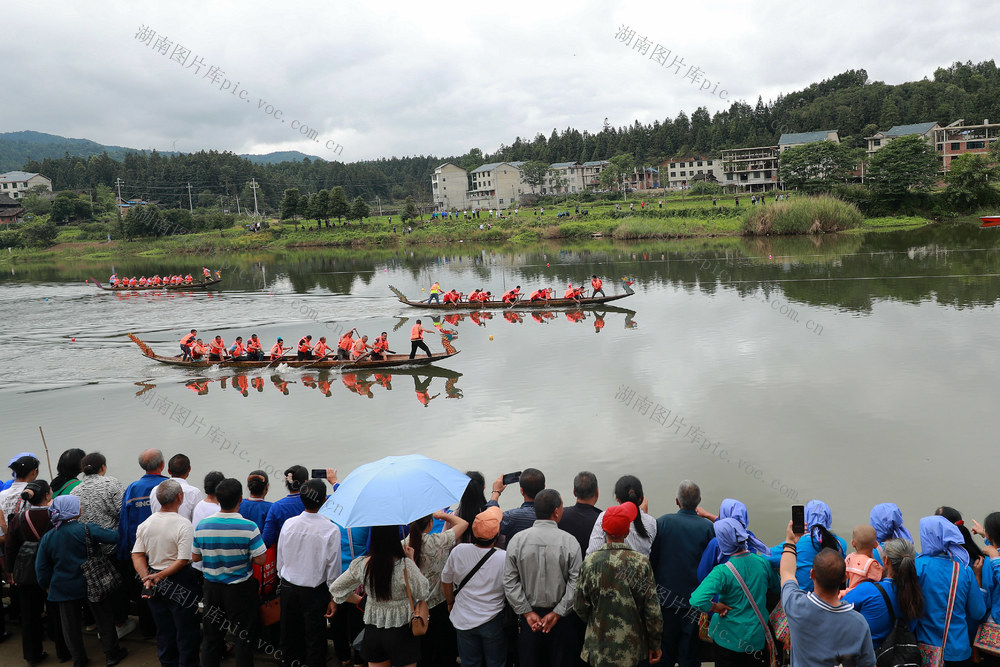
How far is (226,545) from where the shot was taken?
441 centimetres

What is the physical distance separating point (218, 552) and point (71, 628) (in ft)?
5.12

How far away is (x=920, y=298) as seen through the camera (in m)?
21.6

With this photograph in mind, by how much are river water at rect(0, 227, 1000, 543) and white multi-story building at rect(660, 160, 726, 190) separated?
63286 mm

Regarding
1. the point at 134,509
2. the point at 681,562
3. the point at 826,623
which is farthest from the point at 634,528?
the point at 134,509

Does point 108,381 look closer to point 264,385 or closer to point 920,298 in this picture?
point 264,385

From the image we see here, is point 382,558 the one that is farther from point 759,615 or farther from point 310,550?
point 759,615

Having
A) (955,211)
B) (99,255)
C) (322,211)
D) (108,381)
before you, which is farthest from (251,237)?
(955,211)

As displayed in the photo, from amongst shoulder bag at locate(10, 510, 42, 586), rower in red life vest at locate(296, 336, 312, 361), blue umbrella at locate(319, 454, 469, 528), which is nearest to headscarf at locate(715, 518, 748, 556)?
blue umbrella at locate(319, 454, 469, 528)

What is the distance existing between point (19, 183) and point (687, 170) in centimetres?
10398

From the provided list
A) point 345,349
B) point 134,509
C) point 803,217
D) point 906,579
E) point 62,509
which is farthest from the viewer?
point 803,217

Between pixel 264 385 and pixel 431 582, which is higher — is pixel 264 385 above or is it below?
below

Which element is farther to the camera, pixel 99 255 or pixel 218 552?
pixel 99 255

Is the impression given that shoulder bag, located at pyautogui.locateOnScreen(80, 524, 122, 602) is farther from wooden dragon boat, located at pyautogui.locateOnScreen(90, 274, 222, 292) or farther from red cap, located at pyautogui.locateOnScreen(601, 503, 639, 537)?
wooden dragon boat, located at pyautogui.locateOnScreen(90, 274, 222, 292)

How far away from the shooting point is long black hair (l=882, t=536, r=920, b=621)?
3701mm
